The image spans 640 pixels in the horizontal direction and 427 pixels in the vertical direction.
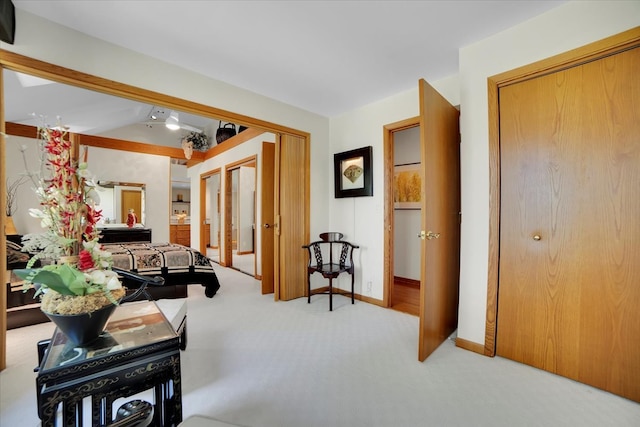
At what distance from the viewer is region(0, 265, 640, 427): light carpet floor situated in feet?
4.75

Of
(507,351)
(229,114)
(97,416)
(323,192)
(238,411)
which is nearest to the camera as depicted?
(97,416)

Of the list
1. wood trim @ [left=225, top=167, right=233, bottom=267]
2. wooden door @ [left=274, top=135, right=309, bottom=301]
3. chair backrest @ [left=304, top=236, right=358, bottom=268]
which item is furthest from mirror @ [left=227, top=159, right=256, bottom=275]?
chair backrest @ [left=304, top=236, right=358, bottom=268]

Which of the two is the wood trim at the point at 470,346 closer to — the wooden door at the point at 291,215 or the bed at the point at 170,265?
the wooden door at the point at 291,215

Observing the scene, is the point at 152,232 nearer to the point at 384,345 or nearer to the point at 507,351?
the point at 384,345

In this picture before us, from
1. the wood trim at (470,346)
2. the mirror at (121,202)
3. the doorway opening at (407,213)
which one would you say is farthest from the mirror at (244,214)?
the wood trim at (470,346)

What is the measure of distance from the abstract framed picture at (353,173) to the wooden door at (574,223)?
1520 millimetres

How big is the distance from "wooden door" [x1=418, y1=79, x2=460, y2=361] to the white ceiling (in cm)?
46

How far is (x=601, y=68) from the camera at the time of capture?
166 cm

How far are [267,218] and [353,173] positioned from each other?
1.39m

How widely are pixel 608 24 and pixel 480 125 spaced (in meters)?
0.83

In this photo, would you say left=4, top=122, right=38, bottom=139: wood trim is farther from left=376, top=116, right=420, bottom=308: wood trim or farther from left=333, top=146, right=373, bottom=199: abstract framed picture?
left=376, top=116, right=420, bottom=308: wood trim

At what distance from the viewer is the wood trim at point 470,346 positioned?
2.11 m

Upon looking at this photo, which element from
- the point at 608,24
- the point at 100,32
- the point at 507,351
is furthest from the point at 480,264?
the point at 100,32

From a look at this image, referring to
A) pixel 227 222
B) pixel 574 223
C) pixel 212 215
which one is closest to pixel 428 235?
pixel 574 223
